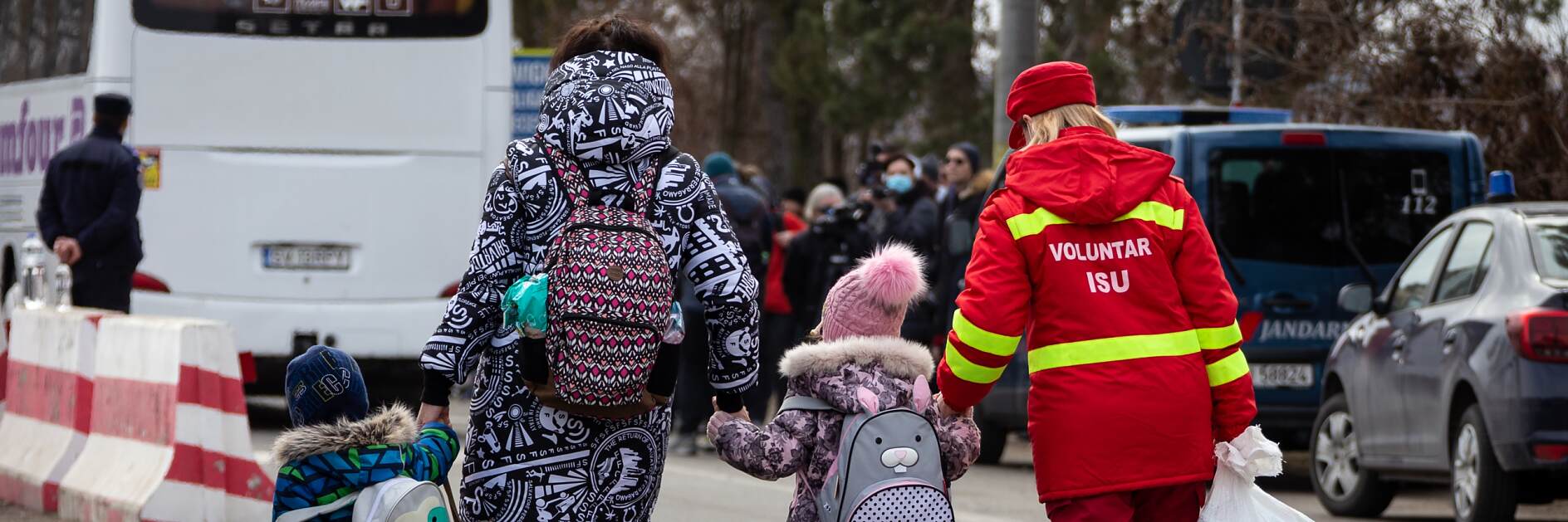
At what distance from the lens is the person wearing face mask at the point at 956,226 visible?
1282cm

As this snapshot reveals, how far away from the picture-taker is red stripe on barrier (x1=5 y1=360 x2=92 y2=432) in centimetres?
925

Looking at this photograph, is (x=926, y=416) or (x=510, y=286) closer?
(x=510, y=286)

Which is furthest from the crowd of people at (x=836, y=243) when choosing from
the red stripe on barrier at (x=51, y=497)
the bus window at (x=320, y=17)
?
the red stripe on barrier at (x=51, y=497)

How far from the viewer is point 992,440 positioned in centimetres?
1302

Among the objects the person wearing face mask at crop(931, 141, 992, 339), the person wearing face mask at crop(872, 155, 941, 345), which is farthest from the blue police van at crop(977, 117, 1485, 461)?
the person wearing face mask at crop(872, 155, 941, 345)

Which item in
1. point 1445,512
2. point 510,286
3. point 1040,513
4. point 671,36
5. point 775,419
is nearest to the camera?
point 510,286

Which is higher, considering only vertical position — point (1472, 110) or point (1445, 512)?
point (1472, 110)

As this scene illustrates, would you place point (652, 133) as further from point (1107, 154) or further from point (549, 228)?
point (1107, 154)

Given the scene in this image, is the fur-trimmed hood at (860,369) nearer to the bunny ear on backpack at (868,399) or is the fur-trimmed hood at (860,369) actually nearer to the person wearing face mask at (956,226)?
the bunny ear on backpack at (868,399)

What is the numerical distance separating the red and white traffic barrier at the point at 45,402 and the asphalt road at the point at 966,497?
17 centimetres

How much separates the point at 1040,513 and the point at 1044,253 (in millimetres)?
5368

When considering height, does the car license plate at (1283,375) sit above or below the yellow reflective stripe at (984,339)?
below

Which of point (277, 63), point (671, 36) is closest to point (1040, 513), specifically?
point (277, 63)

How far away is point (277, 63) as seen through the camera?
44.5 feet
